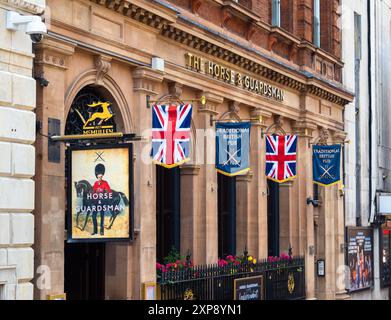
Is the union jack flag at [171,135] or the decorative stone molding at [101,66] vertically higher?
the decorative stone molding at [101,66]

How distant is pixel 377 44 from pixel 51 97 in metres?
27.1

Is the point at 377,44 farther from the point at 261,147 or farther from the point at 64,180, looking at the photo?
the point at 64,180

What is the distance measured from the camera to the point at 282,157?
25.6 meters

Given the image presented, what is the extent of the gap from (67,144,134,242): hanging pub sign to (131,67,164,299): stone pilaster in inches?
128

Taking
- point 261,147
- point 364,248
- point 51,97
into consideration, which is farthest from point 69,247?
point 364,248

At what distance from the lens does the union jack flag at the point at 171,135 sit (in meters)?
18.7

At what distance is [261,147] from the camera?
26344 millimetres

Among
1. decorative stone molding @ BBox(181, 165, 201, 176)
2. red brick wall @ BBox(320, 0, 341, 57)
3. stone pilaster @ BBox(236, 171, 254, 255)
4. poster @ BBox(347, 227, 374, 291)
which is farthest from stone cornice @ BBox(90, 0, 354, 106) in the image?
poster @ BBox(347, 227, 374, 291)

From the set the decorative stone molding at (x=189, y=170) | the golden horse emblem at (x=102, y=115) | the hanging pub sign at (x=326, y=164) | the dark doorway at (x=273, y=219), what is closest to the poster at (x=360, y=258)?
the hanging pub sign at (x=326, y=164)

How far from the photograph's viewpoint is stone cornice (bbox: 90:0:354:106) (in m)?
18.8

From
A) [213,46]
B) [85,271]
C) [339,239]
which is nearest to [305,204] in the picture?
[339,239]

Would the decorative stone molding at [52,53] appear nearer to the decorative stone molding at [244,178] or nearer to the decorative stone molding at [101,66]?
the decorative stone molding at [101,66]

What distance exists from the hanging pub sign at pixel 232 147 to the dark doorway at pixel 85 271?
14.3ft

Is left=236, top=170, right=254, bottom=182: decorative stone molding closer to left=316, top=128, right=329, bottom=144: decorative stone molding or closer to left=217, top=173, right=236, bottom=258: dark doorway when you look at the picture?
left=217, top=173, right=236, bottom=258: dark doorway
